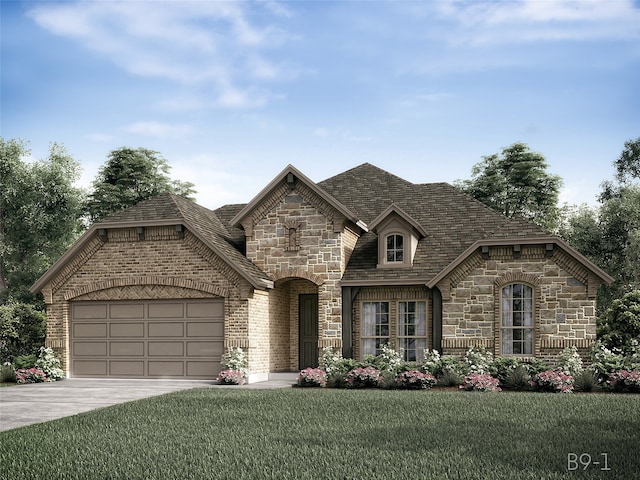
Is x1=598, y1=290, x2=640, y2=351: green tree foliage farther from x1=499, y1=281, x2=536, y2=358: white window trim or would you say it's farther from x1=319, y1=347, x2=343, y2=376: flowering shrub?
x1=319, y1=347, x2=343, y2=376: flowering shrub

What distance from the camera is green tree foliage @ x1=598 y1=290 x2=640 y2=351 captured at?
85.4 ft

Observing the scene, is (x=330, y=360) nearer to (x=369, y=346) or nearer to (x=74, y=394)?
(x=369, y=346)

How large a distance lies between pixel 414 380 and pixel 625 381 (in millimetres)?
5208

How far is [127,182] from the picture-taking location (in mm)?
44094

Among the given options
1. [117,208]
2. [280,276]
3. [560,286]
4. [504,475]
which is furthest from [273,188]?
[117,208]

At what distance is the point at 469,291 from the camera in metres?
21.9

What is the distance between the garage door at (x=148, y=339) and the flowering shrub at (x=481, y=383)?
7.80m

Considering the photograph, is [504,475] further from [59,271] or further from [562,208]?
[562,208]

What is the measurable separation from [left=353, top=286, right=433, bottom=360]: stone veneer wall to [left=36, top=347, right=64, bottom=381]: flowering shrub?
957cm

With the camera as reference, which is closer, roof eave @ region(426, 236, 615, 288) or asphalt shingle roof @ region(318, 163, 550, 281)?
roof eave @ region(426, 236, 615, 288)

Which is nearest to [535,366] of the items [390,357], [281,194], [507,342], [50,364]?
[507,342]

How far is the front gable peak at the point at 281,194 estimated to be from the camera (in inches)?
910

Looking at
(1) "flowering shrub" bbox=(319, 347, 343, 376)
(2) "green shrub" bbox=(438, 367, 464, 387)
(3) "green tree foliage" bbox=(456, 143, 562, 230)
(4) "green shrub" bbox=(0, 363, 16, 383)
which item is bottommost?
(4) "green shrub" bbox=(0, 363, 16, 383)

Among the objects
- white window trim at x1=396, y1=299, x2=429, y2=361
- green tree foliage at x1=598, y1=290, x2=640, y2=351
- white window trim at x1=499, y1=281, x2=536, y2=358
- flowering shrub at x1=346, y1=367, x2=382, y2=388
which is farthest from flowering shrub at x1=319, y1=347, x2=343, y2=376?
green tree foliage at x1=598, y1=290, x2=640, y2=351
